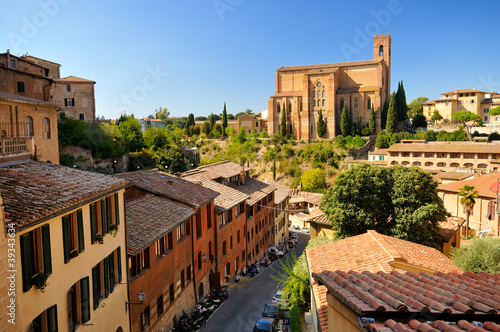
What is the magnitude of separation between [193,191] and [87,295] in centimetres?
1349

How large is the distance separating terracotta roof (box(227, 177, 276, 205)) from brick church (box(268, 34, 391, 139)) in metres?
49.2

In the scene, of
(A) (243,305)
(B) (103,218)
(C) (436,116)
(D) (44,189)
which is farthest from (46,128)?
(C) (436,116)

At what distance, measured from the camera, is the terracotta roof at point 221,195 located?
2685cm

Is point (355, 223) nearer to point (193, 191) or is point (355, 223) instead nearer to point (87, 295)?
point (193, 191)

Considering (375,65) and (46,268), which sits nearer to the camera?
(46,268)

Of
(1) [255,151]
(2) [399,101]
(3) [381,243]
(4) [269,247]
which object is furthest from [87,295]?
(2) [399,101]

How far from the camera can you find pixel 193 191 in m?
24.2

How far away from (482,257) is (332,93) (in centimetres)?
7284

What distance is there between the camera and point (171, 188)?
23.1 m

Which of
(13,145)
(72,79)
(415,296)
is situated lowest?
(415,296)

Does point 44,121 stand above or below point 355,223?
above

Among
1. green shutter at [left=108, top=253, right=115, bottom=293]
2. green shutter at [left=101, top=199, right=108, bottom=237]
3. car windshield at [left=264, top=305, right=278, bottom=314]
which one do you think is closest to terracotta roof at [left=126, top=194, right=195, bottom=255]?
green shutter at [left=108, top=253, right=115, bottom=293]

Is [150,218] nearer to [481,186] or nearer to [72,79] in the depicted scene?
[481,186]

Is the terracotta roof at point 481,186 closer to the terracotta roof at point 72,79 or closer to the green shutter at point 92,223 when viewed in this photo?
the green shutter at point 92,223
